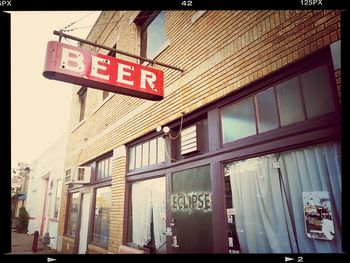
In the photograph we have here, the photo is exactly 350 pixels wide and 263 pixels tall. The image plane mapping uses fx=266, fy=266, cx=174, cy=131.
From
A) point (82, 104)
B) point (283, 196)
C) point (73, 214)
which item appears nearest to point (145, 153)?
point (283, 196)

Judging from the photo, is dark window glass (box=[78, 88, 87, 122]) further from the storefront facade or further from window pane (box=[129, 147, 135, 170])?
window pane (box=[129, 147, 135, 170])

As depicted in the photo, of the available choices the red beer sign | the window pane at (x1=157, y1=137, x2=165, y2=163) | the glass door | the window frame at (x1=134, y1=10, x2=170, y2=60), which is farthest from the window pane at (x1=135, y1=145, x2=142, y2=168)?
the window frame at (x1=134, y1=10, x2=170, y2=60)

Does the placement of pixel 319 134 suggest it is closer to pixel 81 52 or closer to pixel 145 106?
pixel 81 52

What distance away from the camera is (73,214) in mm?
8883

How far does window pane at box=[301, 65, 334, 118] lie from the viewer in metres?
2.51

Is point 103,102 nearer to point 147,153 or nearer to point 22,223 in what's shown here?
point 147,153

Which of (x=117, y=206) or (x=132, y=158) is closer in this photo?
(x=117, y=206)

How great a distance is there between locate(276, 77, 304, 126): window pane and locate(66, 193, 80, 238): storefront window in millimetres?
7309

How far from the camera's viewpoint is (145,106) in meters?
5.30

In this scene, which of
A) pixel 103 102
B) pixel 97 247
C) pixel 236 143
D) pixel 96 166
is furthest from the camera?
pixel 96 166

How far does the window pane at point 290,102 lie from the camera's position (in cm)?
275

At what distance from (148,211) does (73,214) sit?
17.1 feet

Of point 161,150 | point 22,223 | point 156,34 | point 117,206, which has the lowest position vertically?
point 22,223
